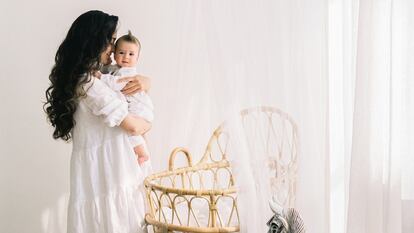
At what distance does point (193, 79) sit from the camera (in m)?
2.09

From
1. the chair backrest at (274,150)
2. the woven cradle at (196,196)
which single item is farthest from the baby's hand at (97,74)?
the chair backrest at (274,150)

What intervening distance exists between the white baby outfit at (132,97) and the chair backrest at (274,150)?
617mm

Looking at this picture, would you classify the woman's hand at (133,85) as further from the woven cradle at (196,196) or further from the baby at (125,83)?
the woven cradle at (196,196)

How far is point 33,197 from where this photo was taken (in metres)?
2.92

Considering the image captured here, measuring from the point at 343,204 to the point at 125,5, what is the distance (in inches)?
67.0

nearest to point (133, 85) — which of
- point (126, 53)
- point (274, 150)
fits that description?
point (126, 53)

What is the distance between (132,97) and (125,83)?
0.06 m

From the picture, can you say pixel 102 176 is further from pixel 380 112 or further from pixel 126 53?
pixel 380 112

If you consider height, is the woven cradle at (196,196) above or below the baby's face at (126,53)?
below

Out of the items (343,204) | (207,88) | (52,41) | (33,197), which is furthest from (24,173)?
(343,204)

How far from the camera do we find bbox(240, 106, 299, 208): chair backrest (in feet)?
5.77

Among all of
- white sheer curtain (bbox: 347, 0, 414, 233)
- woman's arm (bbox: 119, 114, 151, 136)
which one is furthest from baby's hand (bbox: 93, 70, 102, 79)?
white sheer curtain (bbox: 347, 0, 414, 233)

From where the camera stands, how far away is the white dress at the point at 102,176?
7.11ft

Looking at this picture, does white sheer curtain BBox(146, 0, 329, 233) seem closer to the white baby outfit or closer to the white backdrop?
the white backdrop
